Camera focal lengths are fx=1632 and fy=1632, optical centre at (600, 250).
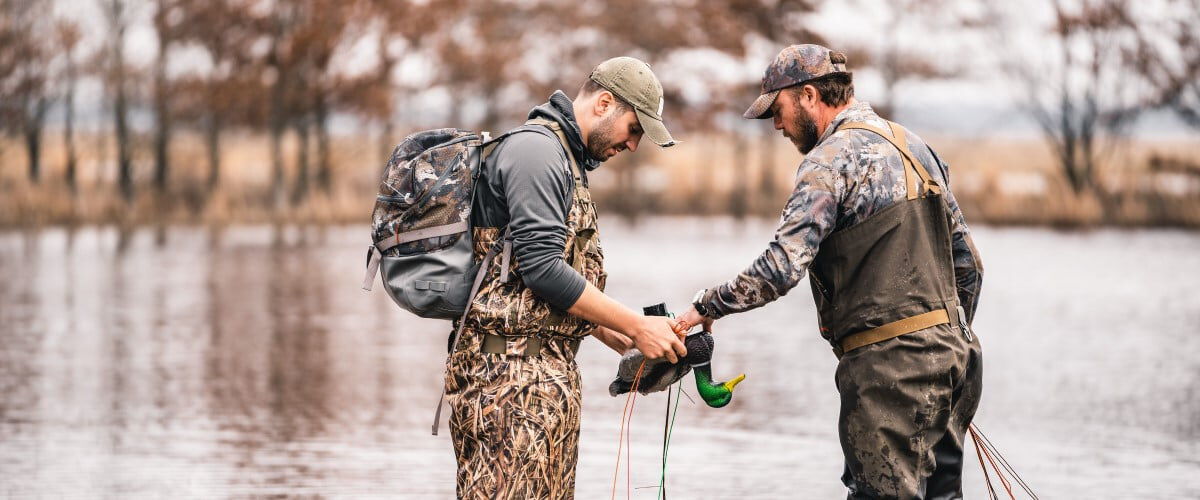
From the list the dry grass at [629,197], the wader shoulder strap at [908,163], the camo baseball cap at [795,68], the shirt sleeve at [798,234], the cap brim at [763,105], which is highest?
the camo baseball cap at [795,68]

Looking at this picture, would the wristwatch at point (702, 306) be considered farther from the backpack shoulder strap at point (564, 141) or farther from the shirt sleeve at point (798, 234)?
the backpack shoulder strap at point (564, 141)

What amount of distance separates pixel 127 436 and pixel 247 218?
27.2 meters

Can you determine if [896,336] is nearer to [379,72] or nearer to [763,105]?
[763,105]

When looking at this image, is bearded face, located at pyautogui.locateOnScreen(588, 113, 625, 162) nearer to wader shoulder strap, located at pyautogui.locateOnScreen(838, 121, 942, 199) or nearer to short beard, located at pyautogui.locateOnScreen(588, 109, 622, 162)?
short beard, located at pyautogui.locateOnScreen(588, 109, 622, 162)

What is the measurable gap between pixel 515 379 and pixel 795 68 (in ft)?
4.26

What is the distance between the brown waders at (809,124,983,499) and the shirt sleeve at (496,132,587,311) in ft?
2.92

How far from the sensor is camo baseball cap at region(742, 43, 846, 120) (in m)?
5.03

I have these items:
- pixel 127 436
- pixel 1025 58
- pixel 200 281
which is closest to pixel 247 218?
pixel 200 281

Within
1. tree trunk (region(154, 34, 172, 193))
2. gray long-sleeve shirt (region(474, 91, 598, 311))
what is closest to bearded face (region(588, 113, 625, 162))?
gray long-sleeve shirt (region(474, 91, 598, 311))

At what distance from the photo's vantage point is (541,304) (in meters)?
4.71

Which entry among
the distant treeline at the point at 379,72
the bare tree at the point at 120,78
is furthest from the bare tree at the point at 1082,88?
the bare tree at the point at 120,78

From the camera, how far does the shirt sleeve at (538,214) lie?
14.9 feet

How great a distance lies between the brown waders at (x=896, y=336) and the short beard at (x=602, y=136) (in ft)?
2.43

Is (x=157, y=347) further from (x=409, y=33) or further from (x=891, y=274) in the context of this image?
(x=409, y=33)
